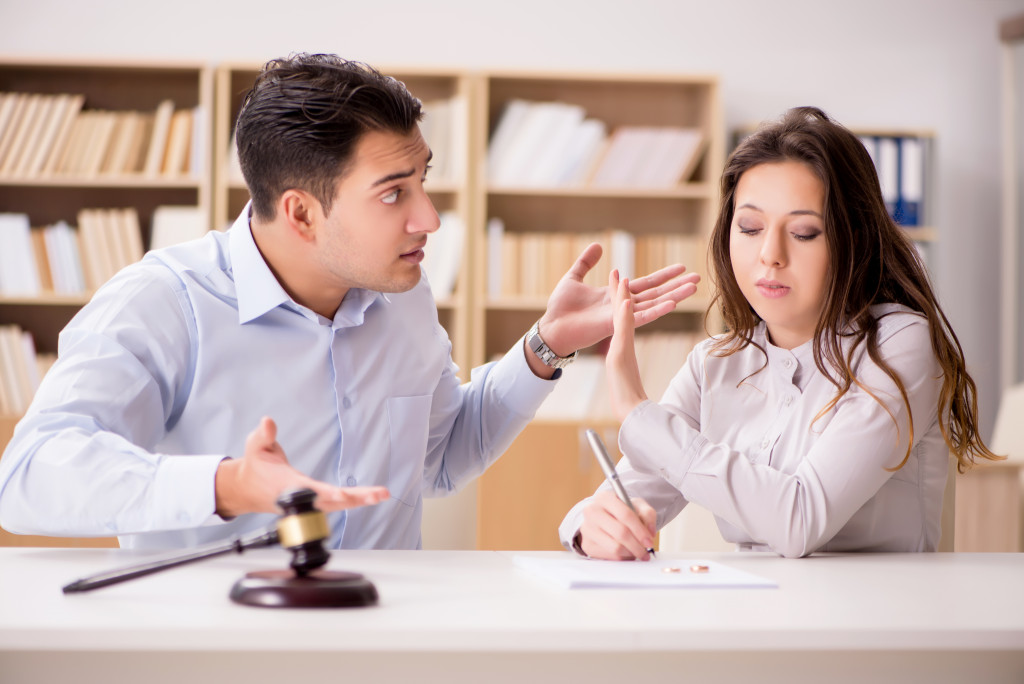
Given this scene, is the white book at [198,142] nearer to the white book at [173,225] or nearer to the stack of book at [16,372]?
the white book at [173,225]

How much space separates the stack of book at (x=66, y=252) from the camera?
3.59 meters

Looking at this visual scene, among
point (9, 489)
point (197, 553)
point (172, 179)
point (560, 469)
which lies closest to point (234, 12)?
point (172, 179)

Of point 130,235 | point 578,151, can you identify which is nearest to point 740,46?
point 578,151

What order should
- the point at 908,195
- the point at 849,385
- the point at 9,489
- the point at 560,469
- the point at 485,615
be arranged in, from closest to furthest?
the point at 485,615 < the point at 9,489 < the point at 849,385 < the point at 560,469 < the point at 908,195

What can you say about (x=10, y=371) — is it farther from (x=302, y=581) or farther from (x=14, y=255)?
(x=302, y=581)

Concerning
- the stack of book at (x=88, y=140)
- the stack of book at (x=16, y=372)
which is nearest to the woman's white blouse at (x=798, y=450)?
the stack of book at (x=88, y=140)

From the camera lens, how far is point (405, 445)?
63.8 inches

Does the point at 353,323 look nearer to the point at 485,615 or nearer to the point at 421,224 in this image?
the point at 421,224

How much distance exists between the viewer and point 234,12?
3.99 m

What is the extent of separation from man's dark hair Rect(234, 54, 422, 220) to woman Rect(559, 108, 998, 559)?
1.54ft

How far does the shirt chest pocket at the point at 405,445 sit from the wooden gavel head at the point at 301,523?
2.37 feet

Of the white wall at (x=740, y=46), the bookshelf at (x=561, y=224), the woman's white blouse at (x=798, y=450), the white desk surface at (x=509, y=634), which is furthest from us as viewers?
the white wall at (x=740, y=46)

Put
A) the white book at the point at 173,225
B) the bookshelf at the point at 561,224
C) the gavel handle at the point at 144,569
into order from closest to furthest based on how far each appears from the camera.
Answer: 1. the gavel handle at the point at 144,569
2. the bookshelf at the point at 561,224
3. the white book at the point at 173,225

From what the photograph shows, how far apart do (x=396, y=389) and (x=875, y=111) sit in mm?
3315
